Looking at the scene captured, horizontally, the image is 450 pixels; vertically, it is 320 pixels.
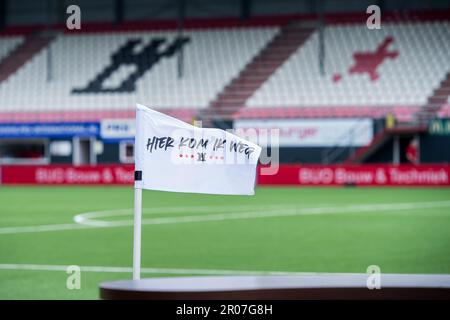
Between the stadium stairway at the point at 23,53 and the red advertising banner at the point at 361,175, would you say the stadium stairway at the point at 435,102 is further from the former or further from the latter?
the stadium stairway at the point at 23,53

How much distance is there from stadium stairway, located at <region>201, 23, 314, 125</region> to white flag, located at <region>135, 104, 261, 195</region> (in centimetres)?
3724

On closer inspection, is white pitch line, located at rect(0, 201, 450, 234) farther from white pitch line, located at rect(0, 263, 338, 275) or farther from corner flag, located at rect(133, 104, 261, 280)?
corner flag, located at rect(133, 104, 261, 280)

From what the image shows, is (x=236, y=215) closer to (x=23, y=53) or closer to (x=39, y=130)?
(x=39, y=130)

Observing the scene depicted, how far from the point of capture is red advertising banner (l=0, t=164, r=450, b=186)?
121 ft

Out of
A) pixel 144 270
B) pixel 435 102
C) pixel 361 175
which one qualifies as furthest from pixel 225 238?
pixel 435 102

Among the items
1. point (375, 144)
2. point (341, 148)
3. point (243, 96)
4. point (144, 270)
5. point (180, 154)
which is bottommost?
point (144, 270)

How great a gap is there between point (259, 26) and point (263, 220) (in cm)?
3163

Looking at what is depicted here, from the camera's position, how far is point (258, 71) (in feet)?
157

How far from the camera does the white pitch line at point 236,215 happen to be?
738 inches

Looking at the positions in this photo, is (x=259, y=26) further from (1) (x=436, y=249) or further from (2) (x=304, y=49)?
(1) (x=436, y=249)

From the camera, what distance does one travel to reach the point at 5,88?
5047 centimetres

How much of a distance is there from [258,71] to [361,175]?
11549mm

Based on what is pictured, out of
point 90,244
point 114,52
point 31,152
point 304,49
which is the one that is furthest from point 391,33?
point 90,244

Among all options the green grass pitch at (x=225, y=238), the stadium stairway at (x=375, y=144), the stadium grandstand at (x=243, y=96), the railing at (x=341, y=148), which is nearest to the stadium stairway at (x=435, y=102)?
the stadium grandstand at (x=243, y=96)
